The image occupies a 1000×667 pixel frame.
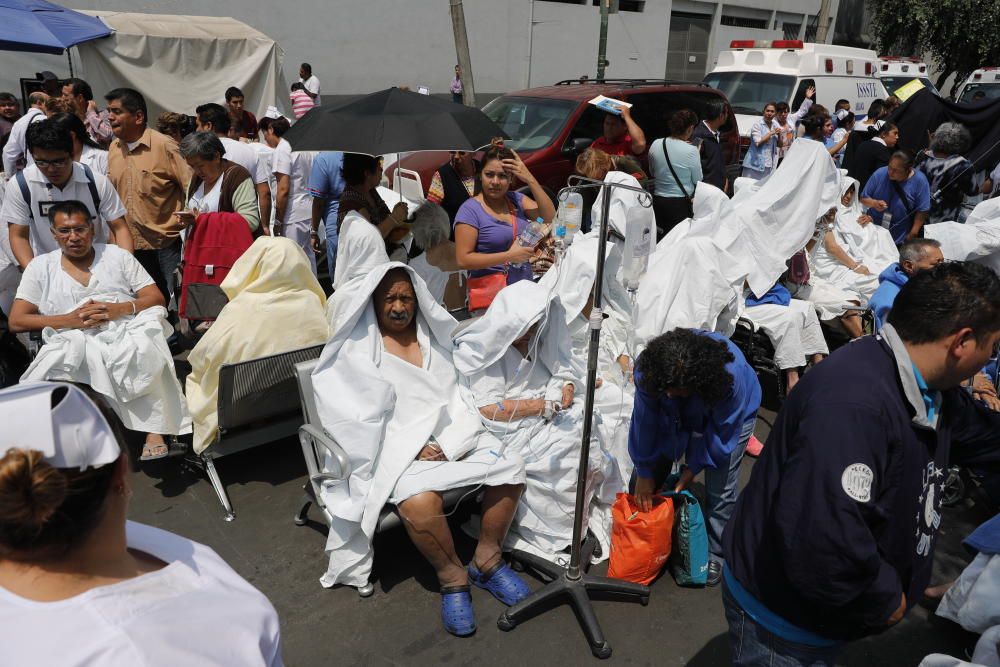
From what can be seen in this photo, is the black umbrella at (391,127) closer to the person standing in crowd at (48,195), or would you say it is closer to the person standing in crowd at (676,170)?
the person standing in crowd at (48,195)

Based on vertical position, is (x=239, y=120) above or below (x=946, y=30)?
below

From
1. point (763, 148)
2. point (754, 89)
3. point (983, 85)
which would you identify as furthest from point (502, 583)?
point (983, 85)

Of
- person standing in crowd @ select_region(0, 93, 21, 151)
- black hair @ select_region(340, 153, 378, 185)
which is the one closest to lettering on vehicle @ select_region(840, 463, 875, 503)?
black hair @ select_region(340, 153, 378, 185)

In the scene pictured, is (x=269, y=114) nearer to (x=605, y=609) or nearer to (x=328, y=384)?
(x=328, y=384)

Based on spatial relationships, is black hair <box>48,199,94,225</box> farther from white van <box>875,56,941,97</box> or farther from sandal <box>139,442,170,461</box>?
white van <box>875,56,941,97</box>

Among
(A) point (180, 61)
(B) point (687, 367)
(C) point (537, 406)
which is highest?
(A) point (180, 61)

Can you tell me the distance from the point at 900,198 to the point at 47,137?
705 centimetres

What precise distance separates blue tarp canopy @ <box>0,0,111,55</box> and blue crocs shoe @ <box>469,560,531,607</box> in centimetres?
758

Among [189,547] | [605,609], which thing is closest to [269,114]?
[605,609]

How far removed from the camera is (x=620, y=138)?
7.41m

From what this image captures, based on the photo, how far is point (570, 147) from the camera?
795 cm

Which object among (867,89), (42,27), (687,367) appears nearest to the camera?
(687,367)

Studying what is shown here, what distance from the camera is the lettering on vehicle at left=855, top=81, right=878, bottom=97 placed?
1400 centimetres

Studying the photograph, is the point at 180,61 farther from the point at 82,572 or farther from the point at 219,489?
the point at 82,572
